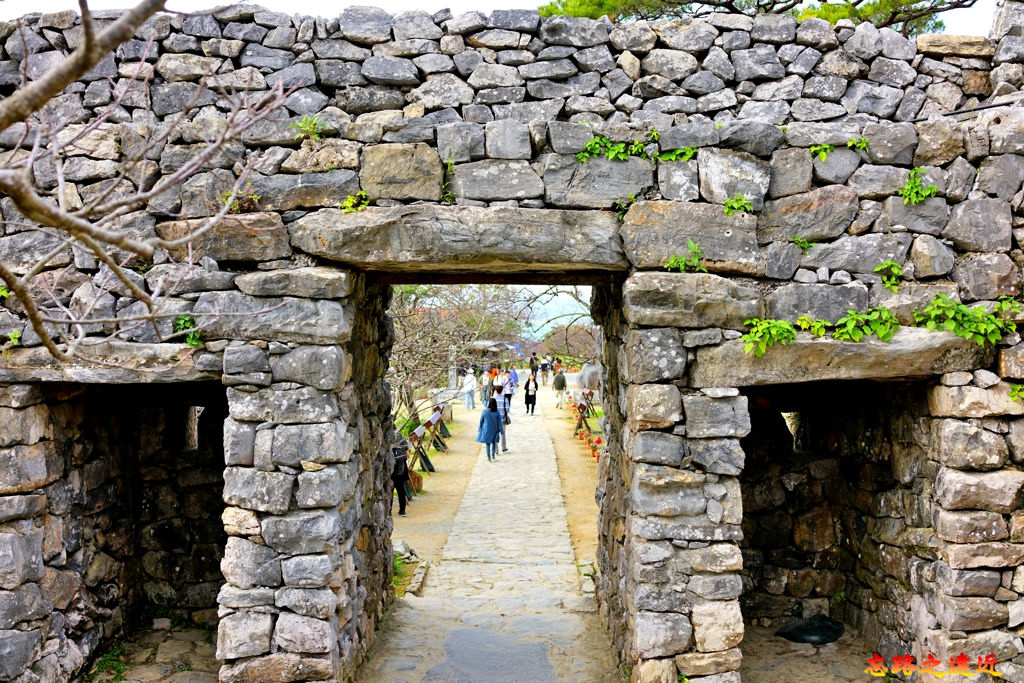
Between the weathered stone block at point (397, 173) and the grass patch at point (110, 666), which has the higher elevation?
the weathered stone block at point (397, 173)

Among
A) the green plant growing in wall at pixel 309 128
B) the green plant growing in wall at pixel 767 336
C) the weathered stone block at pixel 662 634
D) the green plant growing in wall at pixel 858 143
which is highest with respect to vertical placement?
the green plant growing in wall at pixel 309 128

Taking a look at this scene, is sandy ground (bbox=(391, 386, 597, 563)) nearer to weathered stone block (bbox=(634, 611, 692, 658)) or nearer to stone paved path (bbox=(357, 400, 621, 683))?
stone paved path (bbox=(357, 400, 621, 683))

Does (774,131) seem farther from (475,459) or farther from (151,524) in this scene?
(475,459)

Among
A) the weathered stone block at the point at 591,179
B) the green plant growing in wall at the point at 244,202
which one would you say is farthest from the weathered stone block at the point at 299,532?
the weathered stone block at the point at 591,179

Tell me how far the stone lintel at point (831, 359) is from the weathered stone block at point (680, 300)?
19cm

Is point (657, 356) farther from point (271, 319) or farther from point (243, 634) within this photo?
point (243, 634)

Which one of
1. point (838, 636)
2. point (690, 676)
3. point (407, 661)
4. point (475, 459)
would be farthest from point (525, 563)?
point (475, 459)

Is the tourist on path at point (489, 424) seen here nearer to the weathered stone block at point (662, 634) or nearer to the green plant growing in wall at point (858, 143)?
the weathered stone block at point (662, 634)

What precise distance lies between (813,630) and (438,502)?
7003mm

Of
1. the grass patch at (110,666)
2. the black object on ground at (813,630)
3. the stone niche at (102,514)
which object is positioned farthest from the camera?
the black object on ground at (813,630)

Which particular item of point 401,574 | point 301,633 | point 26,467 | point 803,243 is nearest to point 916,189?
point 803,243

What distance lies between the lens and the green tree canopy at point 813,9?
23.6 feet

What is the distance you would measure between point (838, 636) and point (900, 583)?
1032 millimetres

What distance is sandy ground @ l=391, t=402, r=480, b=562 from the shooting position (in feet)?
31.8
